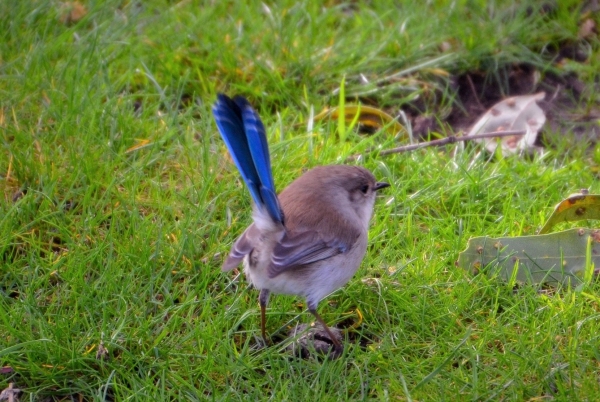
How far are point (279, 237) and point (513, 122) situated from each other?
2520mm

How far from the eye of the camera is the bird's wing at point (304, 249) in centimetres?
386

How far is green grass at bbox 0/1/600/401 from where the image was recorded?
3.81m

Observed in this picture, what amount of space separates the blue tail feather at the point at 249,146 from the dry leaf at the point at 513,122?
7.08ft

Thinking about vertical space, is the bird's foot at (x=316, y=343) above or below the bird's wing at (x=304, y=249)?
below

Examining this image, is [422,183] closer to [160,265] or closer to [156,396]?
[160,265]

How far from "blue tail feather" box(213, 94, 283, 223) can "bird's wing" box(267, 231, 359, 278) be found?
0.42 feet

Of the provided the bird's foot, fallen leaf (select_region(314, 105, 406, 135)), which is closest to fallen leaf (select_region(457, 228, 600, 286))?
the bird's foot

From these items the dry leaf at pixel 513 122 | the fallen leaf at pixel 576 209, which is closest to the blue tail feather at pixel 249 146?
the fallen leaf at pixel 576 209

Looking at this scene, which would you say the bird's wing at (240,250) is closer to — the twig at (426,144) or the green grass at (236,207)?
the green grass at (236,207)

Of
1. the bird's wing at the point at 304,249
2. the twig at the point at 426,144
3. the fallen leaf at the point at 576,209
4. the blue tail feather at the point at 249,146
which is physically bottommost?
the fallen leaf at the point at 576,209

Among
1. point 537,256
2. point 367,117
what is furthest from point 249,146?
point 367,117

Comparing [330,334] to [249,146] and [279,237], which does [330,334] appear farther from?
[249,146]

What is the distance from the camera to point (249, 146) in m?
3.95

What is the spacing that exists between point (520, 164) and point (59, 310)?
2.96 metres
